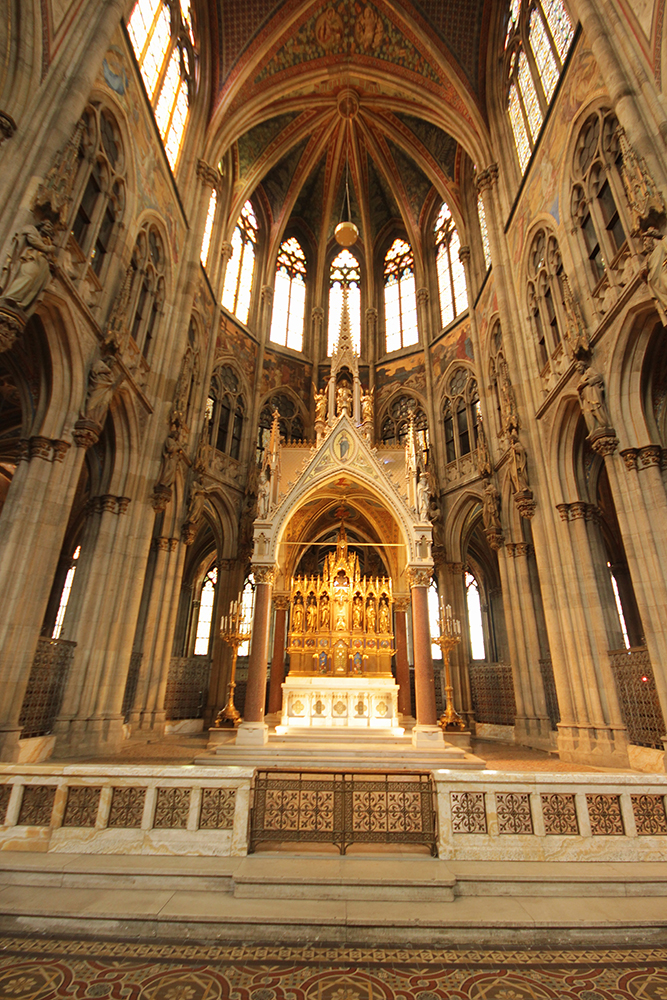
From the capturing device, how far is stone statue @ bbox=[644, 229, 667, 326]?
8453 millimetres

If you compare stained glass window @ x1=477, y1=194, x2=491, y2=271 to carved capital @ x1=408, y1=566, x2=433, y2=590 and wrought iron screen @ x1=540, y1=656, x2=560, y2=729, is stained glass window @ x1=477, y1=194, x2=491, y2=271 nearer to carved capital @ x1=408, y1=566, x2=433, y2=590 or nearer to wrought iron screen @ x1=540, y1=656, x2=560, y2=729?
carved capital @ x1=408, y1=566, x2=433, y2=590

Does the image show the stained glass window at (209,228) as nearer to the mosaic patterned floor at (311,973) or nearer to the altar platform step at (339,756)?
the altar platform step at (339,756)

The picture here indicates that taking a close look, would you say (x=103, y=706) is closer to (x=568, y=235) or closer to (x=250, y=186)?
(x=568, y=235)

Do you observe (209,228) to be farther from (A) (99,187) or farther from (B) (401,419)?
(B) (401,419)

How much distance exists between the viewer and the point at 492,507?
1717cm

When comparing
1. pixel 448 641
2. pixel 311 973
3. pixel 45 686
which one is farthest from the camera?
pixel 448 641

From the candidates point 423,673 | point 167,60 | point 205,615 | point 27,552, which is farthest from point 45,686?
point 167,60

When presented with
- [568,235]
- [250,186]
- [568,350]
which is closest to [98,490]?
[568,350]

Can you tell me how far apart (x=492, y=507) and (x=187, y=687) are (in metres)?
13.9

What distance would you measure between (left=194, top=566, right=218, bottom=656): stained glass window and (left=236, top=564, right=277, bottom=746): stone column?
1312 cm

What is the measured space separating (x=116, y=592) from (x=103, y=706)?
102 inches

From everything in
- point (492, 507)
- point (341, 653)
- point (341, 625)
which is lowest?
point (341, 653)

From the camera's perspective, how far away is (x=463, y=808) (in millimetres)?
5297

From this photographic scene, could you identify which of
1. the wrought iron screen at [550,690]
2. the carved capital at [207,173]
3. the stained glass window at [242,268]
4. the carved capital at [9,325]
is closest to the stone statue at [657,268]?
the wrought iron screen at [550,690]
